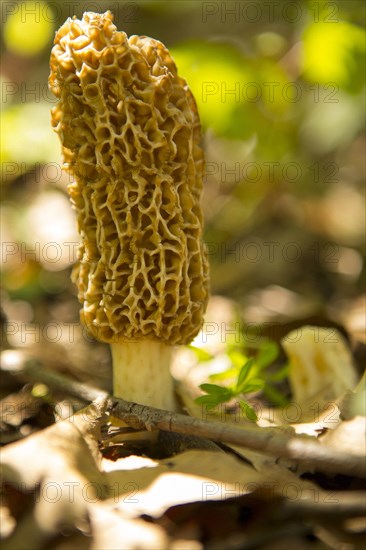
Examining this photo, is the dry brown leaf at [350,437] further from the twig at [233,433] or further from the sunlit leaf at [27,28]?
the sunlit leaf at [27,28]

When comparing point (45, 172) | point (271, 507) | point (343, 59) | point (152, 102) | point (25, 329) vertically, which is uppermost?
point (343, 59)

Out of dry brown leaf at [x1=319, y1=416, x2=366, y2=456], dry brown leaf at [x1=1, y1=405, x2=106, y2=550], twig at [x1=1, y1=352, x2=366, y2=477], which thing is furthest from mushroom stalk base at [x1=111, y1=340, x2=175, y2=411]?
dry brown leaf at [x1=319, y1=416, x2=366, y2=456]

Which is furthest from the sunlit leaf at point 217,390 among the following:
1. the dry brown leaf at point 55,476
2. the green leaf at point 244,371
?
the dry brown leaf at point 55,476

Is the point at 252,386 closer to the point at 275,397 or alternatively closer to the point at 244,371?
the point at 244,371

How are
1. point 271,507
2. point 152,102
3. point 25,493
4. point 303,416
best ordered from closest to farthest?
point 271,507
point 25,493
point 152,102
point 303,416

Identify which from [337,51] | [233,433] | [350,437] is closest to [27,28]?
[337,51]

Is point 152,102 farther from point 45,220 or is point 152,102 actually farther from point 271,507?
point 45,220

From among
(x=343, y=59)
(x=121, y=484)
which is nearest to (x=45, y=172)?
(x=343, y=59)
